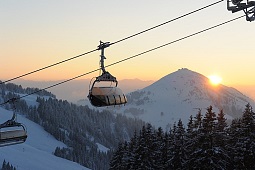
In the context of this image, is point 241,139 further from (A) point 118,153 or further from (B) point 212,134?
(A) point 118,153

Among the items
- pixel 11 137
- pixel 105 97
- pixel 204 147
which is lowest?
pixel 11 137

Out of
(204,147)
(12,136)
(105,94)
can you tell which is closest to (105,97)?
(105,94)

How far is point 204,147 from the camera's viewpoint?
1204 inches

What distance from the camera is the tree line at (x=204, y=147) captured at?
99.7 ft

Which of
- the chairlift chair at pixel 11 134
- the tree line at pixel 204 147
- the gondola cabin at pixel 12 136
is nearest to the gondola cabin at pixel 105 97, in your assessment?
the chairlift chair at pixel 11 134

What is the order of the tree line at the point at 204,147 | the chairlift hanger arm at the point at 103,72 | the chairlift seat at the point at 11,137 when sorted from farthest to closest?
the tree line at the point at 204,147
the chairlift seat at the point at 11,137
the chairlift hanger arm at the point at 103,72

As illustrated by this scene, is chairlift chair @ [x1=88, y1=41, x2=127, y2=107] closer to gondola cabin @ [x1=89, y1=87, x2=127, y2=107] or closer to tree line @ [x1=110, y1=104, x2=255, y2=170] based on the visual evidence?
gondola cabin @ [x1=89, y1=87, x2=127, y2=107]

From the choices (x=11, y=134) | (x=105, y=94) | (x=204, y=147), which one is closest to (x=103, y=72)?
(x=105, y=94)

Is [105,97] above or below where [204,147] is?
below

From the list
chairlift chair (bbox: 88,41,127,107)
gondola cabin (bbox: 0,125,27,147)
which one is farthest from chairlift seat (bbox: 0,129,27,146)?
chairlift chair (bbox: 88,41,127,107)

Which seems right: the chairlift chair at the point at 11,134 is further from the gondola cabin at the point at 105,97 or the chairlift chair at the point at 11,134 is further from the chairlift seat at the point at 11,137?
the gondola cabin at the point at 105,97

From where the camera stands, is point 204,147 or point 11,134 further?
point 204,147

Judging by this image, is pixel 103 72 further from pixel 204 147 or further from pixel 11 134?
pixel 204 147

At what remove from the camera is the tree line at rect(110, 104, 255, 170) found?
3038 centimetres
